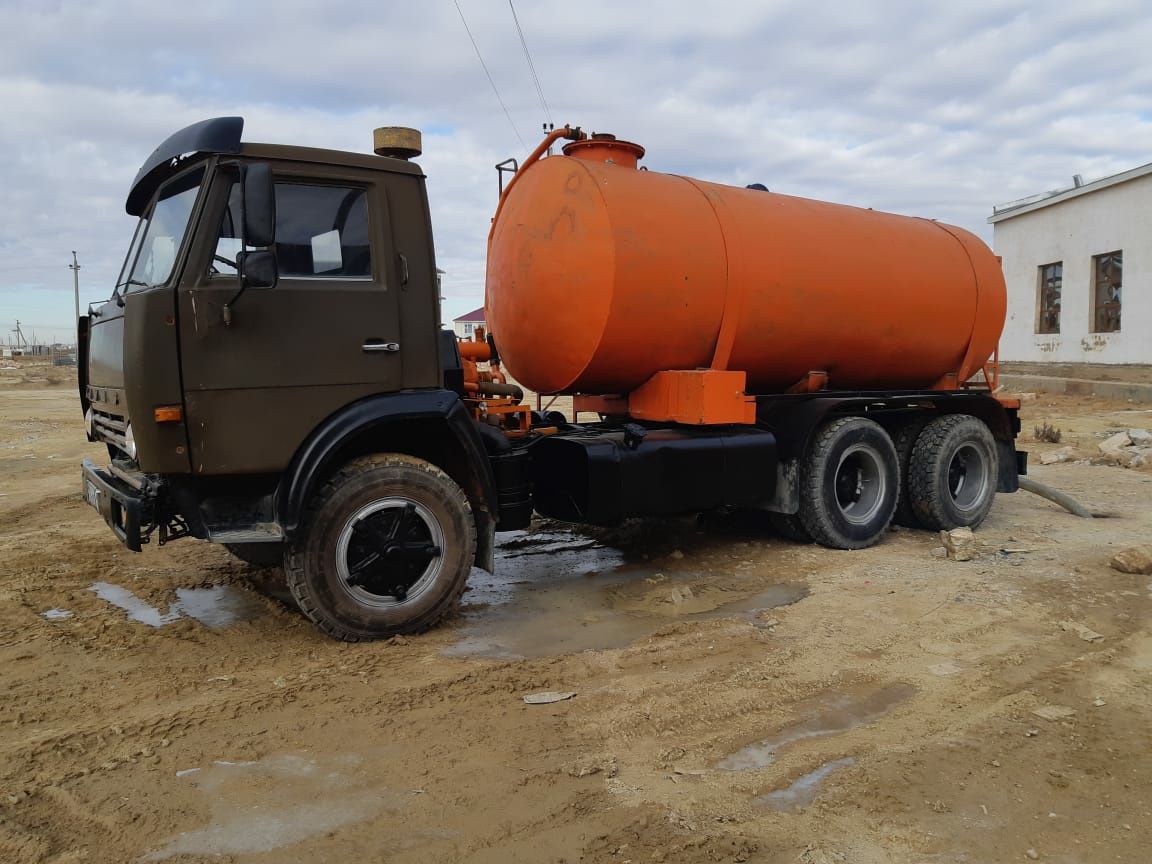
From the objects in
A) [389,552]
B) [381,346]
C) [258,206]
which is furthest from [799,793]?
→ [258,206]

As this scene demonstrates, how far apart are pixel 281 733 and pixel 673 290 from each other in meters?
3.84

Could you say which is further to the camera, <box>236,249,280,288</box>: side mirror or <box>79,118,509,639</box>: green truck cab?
<box>79,118,509,639</box>: green truck cab

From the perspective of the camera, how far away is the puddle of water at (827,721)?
3.41 meters

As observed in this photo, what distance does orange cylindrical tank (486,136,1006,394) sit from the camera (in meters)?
5.91

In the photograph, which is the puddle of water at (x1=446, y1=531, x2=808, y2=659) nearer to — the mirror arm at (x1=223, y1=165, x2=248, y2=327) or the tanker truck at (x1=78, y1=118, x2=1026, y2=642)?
A: the tanker truck at (x1=78, y1=118, x2=1026, y2=642)

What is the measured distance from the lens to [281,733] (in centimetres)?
365

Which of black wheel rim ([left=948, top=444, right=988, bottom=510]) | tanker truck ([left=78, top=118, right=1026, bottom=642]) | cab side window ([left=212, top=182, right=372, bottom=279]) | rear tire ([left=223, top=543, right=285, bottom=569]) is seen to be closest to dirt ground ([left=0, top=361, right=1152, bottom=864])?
rear tire ([left=223, top=543, right=285, bottom=569])

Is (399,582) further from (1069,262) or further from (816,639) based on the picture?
(1069,262)

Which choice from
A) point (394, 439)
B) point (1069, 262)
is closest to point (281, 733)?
point (394, 439)

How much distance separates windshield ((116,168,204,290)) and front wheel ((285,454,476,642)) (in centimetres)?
142

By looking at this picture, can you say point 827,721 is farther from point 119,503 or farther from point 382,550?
point 119,503

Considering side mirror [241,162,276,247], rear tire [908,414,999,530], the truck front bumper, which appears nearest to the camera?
side mirror [241,162,276,247]

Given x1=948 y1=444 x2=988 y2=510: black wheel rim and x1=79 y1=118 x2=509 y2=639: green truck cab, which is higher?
x1=79 y1=118 x2=509 y2=639: green truck cab

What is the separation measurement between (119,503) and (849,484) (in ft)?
18.0
